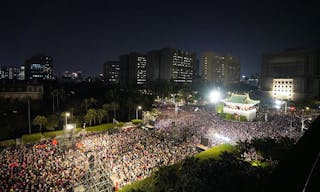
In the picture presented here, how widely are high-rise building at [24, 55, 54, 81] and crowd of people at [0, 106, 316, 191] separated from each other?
459ft

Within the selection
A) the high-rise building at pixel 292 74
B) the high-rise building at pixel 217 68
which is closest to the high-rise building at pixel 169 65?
the high-rise building at pixel 217 68

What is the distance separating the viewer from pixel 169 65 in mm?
151000

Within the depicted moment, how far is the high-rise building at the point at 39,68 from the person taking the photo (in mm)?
147375

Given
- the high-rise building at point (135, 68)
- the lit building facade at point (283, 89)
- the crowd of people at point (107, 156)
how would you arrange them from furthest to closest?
the high-rise building at point (135, 68) → the lit building facade at point (283, 89) → the crowd of people at point (107, 156)

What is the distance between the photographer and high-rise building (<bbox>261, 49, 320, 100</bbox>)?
87.6 meters

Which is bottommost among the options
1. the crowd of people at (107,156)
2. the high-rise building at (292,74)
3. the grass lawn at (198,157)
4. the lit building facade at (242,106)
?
the crowd of people at (107,156)

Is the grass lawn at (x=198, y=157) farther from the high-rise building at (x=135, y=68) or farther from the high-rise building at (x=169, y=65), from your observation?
the high-rise building at (x=135, y=68)

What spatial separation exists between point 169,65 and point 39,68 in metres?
97.8

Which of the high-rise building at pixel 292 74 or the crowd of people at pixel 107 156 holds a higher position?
the high-rise building at pixel 292 74

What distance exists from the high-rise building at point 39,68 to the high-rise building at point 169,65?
258 ft

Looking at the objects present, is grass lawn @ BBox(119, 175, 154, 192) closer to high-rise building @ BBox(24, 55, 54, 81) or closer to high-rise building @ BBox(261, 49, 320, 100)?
high-rise building @ BBox(261, 49, 320, 100)

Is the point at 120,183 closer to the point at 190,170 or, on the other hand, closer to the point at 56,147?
the point at 190,170

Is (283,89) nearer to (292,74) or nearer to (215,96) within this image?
(292,74)

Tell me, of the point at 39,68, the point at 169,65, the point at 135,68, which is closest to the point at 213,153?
the point at 169,65
